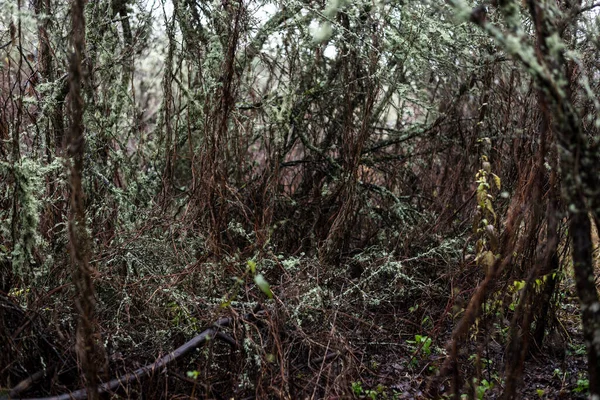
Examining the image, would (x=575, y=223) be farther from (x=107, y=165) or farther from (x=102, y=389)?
(x=107, y=165)

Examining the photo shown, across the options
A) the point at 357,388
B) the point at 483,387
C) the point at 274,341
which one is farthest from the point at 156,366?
the point at 483,387

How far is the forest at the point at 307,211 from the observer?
2096mm

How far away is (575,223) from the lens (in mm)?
1516

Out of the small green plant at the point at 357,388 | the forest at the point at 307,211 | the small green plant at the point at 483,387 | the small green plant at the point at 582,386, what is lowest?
the small green plant at the point at 357,388

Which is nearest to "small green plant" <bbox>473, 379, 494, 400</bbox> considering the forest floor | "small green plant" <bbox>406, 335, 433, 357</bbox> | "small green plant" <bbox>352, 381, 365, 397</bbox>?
the forest floor

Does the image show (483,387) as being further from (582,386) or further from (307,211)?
(307,211)

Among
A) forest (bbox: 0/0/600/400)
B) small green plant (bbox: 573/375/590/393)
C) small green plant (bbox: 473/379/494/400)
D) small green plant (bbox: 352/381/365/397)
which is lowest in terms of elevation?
small green plant (bbox: 352/381/365/397)

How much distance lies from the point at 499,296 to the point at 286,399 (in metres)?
1.37

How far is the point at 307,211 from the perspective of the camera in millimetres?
Result: 4328

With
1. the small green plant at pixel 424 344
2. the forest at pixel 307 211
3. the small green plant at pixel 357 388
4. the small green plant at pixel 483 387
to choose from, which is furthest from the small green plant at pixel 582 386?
the small green plant at pixel 357 388

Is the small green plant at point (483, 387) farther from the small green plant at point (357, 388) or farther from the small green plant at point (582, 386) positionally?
the small green plant at point (357, 388)

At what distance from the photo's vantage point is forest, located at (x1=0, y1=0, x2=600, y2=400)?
2.10 metres

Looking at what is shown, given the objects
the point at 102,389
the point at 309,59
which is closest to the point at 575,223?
the point at 102,389

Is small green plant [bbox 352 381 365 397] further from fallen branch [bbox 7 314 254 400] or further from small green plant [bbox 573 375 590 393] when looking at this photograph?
small green plant [bbox 573 375 590 393]
